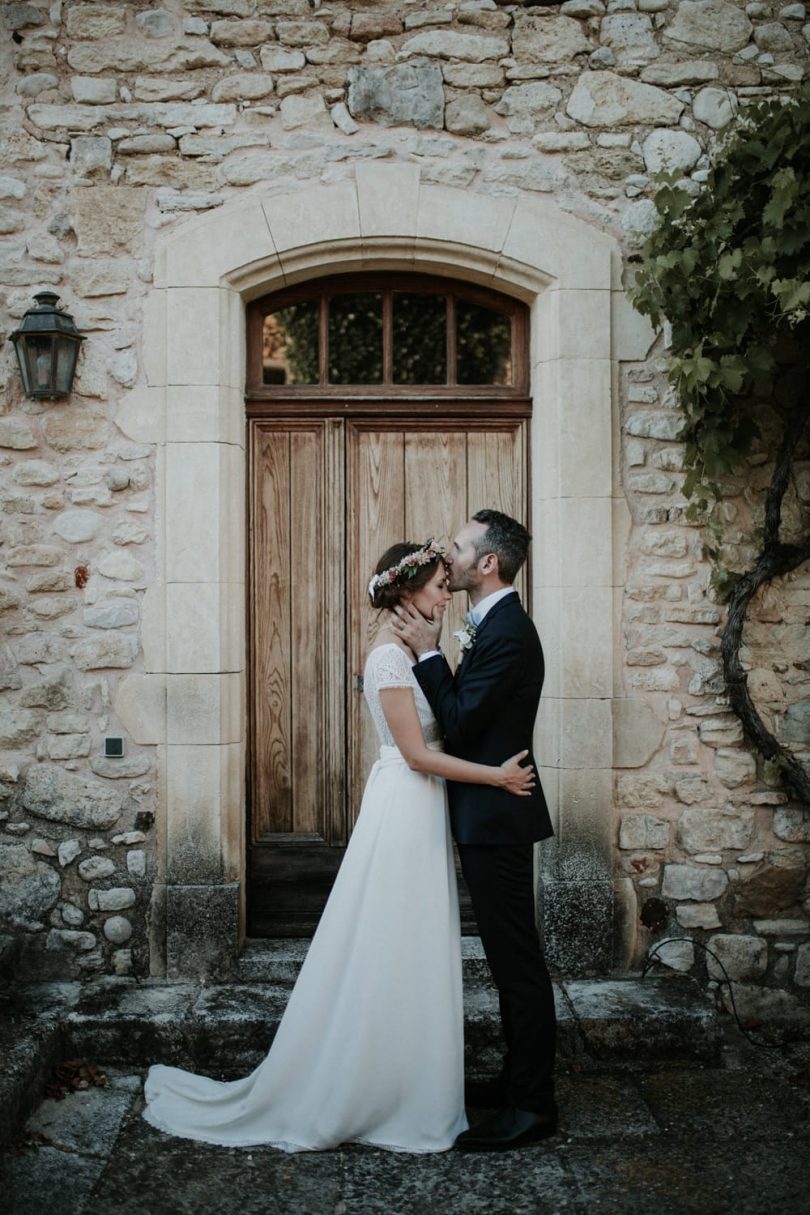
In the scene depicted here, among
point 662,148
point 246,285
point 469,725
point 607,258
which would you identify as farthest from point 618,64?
point 469,725

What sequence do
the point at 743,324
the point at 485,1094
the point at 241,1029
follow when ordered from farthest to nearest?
the point at 743,324 → the point at 241,1029 → the point at 485,1094

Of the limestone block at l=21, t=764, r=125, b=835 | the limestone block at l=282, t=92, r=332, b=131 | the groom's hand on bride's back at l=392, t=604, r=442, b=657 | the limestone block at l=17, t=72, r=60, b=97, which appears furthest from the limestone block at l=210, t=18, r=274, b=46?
the limestone block at l=21, t=764, r=125, b=835

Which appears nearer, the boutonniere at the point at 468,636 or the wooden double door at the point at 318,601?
the boutonniere at the point at 468,636

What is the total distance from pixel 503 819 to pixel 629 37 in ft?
10.5

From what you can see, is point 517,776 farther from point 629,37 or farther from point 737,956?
point 629,37

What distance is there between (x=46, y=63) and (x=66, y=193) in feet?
1.69

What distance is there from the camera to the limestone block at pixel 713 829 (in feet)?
14.1

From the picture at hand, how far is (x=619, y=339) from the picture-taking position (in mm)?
4348

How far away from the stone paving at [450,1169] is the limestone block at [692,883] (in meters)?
0.87

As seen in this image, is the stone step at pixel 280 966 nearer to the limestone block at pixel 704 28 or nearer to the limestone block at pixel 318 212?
the limestone block at pixel 318 212

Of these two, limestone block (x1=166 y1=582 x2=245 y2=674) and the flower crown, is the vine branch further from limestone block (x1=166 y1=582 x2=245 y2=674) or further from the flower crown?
limestone block (x1=166 y1=582 x2=245 y2=674)

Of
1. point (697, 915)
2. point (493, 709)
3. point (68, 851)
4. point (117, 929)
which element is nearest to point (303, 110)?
point (493, 709)

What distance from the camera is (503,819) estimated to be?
3229 millimetres

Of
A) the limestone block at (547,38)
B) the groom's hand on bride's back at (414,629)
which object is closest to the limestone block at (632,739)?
the groom's hand on bride's back at (414,629)
